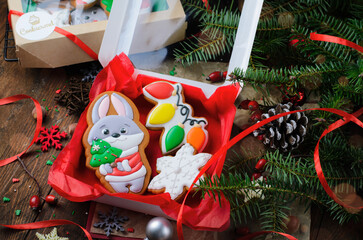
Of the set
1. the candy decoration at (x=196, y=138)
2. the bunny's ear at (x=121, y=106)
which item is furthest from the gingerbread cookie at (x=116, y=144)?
the candy decoration at (x=196, y=138)

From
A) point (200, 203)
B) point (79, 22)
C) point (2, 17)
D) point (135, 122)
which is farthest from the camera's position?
point (2, 17)

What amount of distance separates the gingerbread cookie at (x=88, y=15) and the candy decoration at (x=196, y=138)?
522 millimetres

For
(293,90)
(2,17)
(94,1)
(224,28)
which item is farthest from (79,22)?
(293,90)

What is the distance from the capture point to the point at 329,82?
116cm

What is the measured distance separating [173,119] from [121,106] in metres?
0.17

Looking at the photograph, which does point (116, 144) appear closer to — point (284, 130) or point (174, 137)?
point (174, 137)

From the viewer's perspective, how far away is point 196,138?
1.23 meters

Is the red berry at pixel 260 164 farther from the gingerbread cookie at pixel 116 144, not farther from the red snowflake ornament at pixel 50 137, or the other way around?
the red snowflake ornament at pixel 50 137

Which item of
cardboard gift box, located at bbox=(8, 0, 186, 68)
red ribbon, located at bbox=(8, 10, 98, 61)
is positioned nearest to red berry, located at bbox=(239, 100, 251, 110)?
cardboard gift box, located at bbox=(8, 0, 186, 68)

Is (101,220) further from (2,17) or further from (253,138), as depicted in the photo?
(2,17)

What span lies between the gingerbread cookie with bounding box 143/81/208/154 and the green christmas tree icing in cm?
15

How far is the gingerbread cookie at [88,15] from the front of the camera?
1.39 m

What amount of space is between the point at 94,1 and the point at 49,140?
51cm

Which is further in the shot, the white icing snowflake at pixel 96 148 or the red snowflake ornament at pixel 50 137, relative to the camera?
the red snowflake ornament at pixel 50 137
